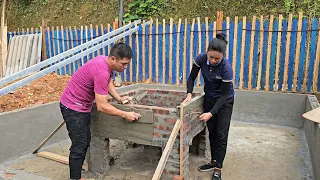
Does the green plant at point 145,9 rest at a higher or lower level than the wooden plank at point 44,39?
higher

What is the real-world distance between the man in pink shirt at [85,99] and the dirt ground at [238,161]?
69 cm

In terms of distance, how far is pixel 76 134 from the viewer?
123 inches

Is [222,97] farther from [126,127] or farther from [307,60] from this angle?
[307,60]

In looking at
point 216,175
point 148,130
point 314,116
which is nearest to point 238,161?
point 216,175

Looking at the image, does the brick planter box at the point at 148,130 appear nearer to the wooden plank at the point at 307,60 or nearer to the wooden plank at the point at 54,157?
the wooden plank at the point at 54,157

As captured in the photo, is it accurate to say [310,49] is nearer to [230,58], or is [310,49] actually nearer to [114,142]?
[230,58]

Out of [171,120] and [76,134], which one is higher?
[171,120]

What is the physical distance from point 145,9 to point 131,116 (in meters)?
7.00

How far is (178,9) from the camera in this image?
29.6 feet

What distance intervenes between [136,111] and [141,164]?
1.13 m

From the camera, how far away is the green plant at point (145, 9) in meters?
9.26

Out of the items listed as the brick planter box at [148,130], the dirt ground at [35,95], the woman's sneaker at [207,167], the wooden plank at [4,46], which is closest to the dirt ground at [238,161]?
the woman's sneaker at [207,167]

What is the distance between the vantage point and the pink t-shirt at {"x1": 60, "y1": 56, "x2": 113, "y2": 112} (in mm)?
2947

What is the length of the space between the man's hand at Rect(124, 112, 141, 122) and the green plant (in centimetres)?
664
